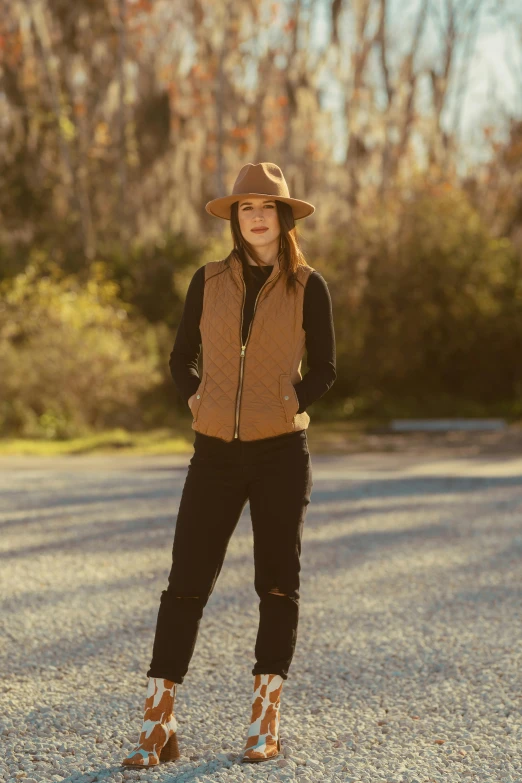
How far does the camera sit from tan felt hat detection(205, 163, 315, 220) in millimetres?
3479

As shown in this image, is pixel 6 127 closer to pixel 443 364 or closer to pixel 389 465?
pixel 443 364

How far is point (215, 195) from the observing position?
30.0m

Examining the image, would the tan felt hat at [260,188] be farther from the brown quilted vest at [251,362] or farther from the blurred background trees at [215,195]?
the blurred background trees at [215,195]

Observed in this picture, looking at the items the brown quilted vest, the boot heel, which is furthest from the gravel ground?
the brown quilted vest

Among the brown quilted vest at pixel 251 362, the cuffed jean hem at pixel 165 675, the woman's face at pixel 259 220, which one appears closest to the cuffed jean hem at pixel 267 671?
the cuffed jean hem at pixel 165 675

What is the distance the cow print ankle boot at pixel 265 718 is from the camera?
11.1ft

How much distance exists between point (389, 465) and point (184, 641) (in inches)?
417

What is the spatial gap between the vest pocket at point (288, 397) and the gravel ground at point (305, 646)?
1.15 metres

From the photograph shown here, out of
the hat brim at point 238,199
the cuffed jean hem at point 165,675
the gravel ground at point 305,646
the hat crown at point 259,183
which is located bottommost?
the gravel ground at point 305,646

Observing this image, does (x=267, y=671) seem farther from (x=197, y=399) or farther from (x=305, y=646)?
(x=305, y=646)

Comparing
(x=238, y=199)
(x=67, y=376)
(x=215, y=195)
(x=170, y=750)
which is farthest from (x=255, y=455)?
(x=215, y=195)

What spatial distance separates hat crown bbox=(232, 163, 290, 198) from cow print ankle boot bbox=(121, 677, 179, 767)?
1.66 m

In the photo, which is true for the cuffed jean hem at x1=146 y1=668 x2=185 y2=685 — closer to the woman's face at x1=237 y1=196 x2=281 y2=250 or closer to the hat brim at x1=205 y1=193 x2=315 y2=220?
the woman's face at x1=237 y1=196 x2=281 y2=250

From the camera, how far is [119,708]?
3936 millimetres
